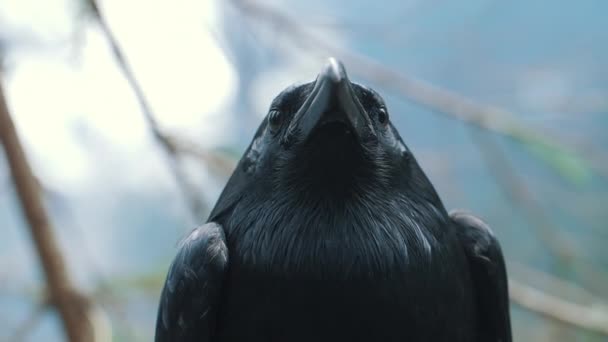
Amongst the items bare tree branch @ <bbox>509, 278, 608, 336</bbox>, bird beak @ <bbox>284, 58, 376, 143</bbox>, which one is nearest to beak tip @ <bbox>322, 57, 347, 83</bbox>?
bird beak @ <bbox>284, 58, 376, 143</bbox>

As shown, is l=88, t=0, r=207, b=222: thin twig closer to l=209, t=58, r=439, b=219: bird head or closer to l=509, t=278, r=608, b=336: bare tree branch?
l=209, t=58, r=439, b=219: bird head

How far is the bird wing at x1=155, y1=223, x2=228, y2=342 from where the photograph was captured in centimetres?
122

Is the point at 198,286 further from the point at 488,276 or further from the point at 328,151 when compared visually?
the point at 488,276

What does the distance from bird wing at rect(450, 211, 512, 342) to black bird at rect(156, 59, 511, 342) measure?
41 millimetres

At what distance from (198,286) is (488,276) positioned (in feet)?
1.86

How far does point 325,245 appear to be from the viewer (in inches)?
46.9

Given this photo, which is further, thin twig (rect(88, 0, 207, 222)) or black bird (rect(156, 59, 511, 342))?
thin twig (rect(88, 0, 207, 222))

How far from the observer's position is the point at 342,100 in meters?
1.14

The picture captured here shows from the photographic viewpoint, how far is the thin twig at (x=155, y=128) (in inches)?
73.7

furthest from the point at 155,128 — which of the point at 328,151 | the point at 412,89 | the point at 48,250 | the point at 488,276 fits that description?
the point at 412,89

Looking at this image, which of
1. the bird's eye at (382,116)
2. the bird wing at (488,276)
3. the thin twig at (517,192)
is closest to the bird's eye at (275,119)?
the bird's eye at (382,116)

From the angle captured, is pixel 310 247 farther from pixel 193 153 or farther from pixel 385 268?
pixel 193 153

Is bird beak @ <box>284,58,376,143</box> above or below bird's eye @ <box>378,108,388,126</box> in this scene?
above

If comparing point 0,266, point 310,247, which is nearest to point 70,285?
point 310,247
